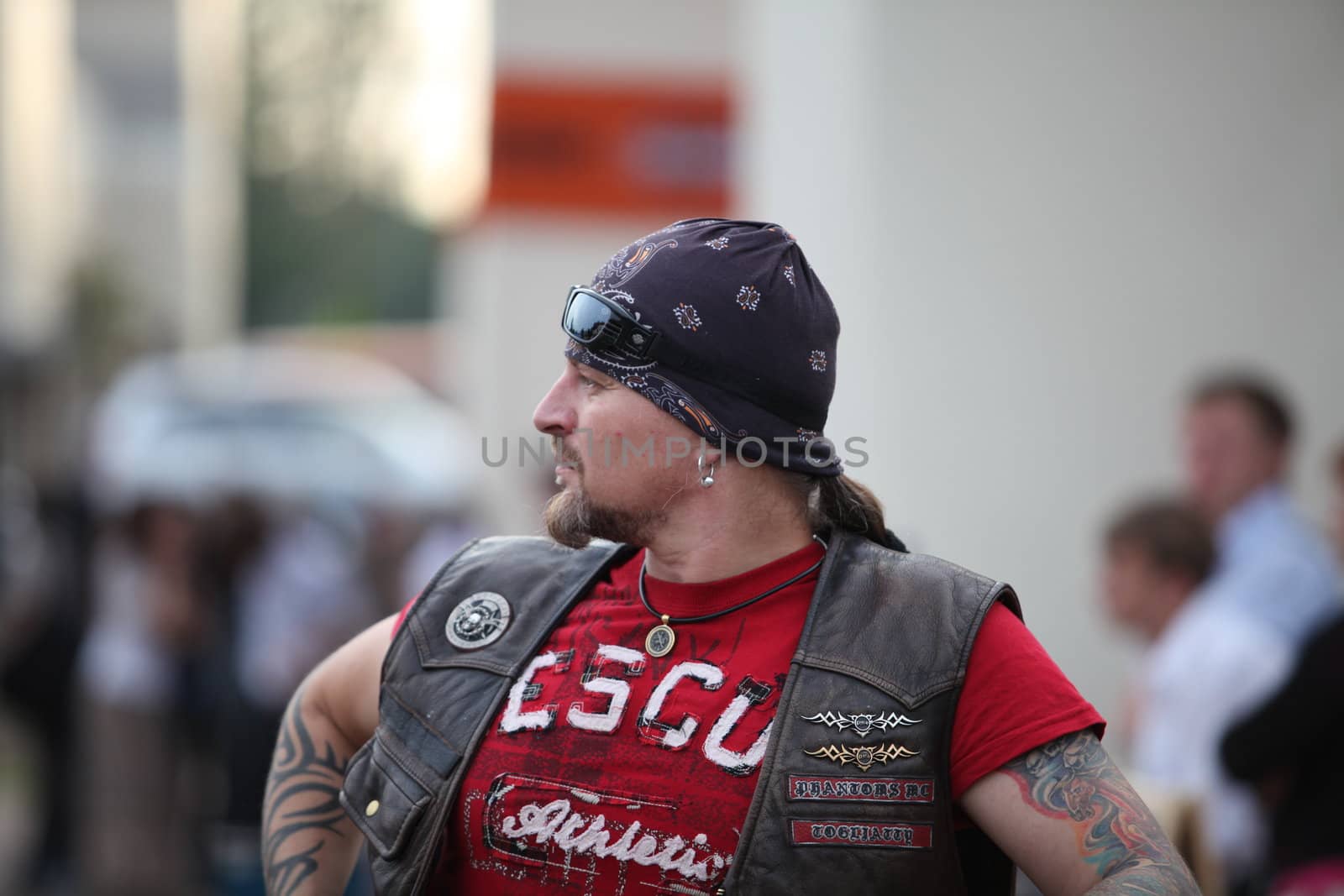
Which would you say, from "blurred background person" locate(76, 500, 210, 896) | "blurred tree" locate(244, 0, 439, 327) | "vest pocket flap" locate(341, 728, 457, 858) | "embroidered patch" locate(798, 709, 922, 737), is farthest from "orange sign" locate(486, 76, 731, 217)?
"blurred tree" locate(244, 0, 439, 327)

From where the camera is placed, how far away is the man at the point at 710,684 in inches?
81.3

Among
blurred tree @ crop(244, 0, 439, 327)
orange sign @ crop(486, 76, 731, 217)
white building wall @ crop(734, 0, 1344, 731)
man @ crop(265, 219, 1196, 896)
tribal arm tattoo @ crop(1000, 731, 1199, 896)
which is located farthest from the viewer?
blurred tree @ crop(244, 0, 439, 327)

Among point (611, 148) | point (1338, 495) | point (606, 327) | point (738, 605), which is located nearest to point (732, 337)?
point (606, 327)

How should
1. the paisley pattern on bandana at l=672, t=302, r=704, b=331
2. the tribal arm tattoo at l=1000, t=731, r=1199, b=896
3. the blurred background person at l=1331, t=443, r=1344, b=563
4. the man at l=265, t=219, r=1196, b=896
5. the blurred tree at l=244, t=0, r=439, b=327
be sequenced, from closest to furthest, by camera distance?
the tribal arm tattoo at l=1000, t=731, r=1199, b=896 < the man at l=265, t=219, r=1196, b=896 < the paisley pattern on bandana at l=672, t=302, r=704, b=331 < the blurred background person at l=1331, t=443, r=1344, b=563 < the blurred tree at l=244, t=0, r=439, b=327

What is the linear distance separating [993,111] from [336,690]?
4208 mm

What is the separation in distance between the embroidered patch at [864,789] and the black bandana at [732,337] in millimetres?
550

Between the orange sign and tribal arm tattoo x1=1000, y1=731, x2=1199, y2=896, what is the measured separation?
10051mm

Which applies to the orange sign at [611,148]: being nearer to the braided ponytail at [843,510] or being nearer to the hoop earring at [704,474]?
the braided ponytail at [843,510]

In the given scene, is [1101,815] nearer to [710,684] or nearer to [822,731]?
[822,731]

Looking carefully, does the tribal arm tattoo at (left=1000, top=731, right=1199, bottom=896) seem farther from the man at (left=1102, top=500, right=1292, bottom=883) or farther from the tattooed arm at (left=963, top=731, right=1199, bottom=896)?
the man at (left=1102, top=500, right=1292, bottom=883)

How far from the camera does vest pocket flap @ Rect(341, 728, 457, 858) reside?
2311 millimetres

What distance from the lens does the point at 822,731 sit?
83.5 inches

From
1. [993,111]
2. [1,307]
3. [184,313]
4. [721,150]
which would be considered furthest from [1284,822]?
[184,313]

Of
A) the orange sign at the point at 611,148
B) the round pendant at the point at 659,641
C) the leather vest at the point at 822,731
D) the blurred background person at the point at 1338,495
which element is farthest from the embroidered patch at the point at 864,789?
the orange sign at the point at 611,148
